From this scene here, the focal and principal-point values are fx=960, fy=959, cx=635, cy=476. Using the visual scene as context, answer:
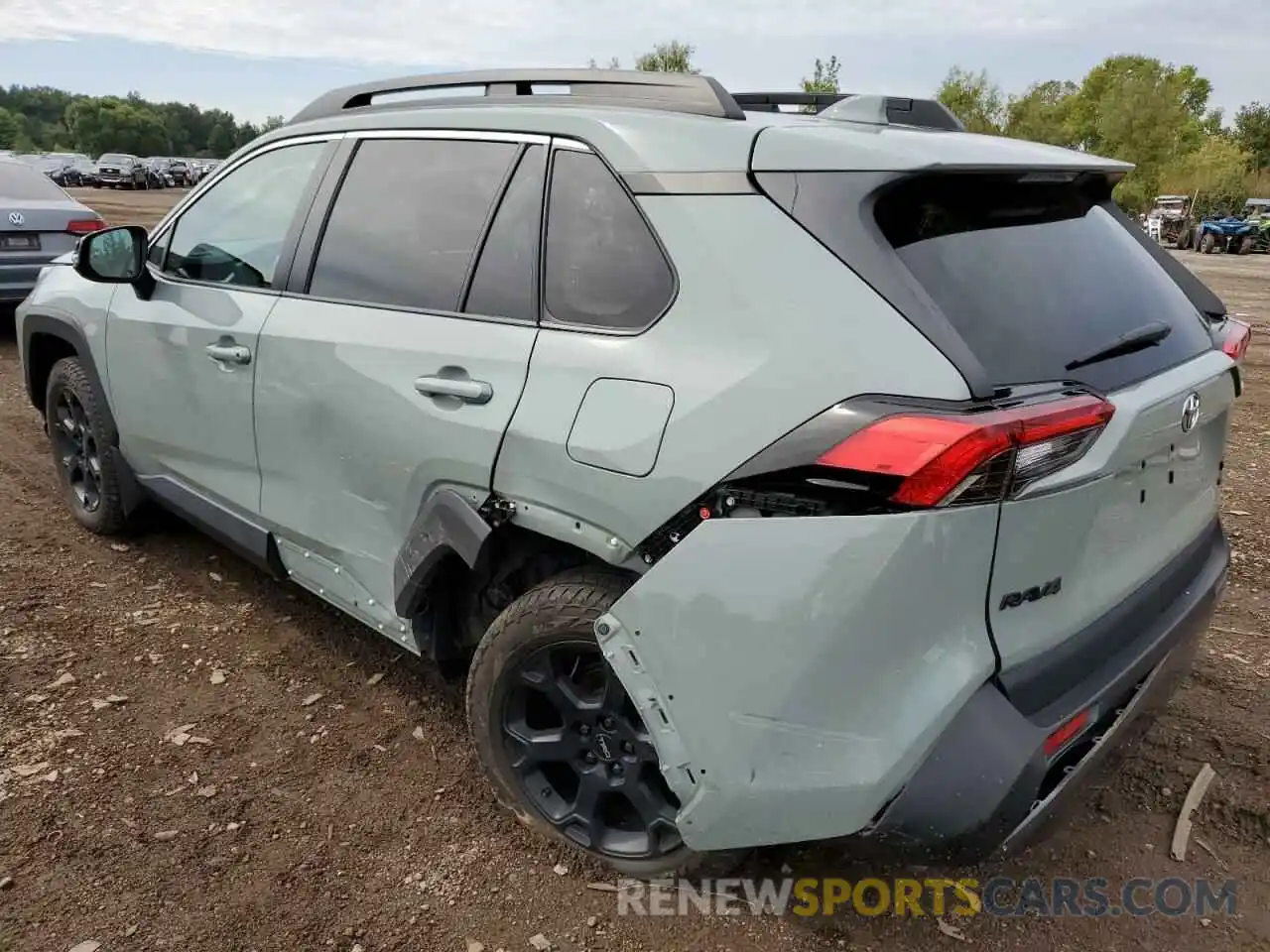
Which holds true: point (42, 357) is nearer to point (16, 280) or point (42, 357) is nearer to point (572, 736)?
point (572, 736)

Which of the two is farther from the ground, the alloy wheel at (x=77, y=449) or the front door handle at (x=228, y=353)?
the front door handle at (x=228, y=353)

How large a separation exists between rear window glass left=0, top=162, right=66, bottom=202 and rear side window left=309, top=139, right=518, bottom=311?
730 cm

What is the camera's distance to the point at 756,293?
6.31 feet

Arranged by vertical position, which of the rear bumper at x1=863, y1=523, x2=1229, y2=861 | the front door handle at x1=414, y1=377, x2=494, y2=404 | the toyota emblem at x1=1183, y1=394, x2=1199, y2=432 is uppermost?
the toyota emblem at x1=1183, y1=394, x2=1199, y2=432

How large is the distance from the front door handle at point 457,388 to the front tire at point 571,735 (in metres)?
0.48

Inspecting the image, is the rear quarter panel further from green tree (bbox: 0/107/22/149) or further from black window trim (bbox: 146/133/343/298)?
green tree (bbox: 0/107/22/149)

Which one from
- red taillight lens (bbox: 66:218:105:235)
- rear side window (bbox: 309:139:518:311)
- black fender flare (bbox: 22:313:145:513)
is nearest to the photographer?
rear side window (bbox: 309:139:518:311)

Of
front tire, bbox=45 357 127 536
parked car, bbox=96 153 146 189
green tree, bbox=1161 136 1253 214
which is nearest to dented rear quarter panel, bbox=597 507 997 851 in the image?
front tire, bbox=45 357 127 536

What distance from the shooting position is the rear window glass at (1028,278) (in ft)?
6.20

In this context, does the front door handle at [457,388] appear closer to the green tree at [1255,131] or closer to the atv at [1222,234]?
the atv at [1222,234]

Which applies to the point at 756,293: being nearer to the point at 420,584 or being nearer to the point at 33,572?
the point at 420,584

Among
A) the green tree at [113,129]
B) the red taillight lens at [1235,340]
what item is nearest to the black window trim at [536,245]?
the red taillight lens at [1235,340]

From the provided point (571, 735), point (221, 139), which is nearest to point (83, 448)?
point (571, 735)

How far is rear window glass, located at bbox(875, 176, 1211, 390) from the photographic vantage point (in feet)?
6.20
